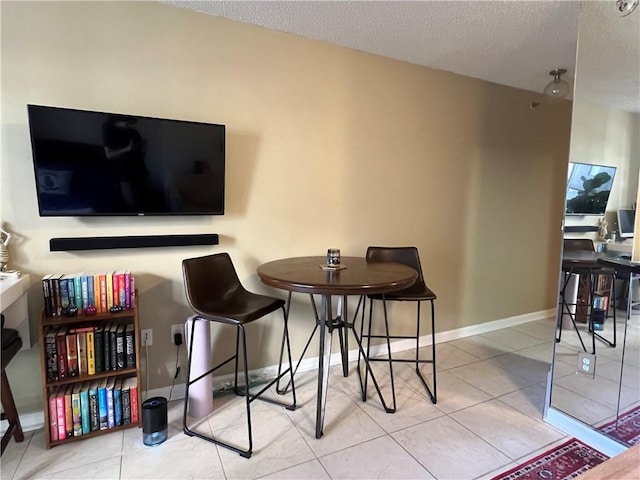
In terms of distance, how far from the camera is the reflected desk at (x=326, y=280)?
1724 mm

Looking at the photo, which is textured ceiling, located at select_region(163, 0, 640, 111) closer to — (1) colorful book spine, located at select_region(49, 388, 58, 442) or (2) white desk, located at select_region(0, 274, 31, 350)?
(2) white desk, located at select_region(0, 274, 31, 350)

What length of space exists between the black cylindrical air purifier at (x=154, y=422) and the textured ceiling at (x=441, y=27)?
2.28 m

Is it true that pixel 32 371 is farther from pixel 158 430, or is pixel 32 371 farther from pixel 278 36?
pixel 278 36

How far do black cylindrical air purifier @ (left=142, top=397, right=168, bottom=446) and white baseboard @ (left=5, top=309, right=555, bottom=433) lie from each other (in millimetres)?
429

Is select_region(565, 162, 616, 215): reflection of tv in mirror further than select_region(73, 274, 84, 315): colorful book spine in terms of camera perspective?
Yes

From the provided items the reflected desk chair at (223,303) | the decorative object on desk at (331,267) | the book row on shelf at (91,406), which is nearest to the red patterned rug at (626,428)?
the decorative object on desk at (331,267)

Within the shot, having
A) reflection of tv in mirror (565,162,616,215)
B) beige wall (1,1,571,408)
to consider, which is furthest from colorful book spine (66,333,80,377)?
reflection of tv in mirror (565,162,616,215)

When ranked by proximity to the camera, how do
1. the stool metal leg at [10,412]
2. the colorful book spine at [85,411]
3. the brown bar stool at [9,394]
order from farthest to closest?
the colorful book spine at [85,411] < the stool metal leg at [10,412] < the brown bar stool at [9,394]

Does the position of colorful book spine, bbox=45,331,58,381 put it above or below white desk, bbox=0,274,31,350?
below

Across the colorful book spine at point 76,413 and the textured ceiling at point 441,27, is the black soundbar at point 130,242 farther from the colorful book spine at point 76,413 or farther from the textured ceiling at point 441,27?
the textured ceiling at point 441,27

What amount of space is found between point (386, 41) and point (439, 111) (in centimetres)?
83

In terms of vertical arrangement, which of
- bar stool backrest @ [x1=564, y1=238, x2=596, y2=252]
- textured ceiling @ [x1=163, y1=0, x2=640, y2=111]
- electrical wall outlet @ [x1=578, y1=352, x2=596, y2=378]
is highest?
textured ceiling @ [x1=163, y1=0, x2=640, y2=111]

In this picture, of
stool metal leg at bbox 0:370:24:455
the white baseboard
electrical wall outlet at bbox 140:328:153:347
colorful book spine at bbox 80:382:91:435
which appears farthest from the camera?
electrical wall outlet at bbox 140:328:153:347

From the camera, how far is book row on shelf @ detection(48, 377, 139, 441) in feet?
6.10
